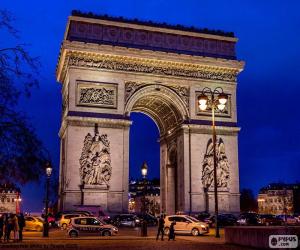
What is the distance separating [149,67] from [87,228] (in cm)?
1890

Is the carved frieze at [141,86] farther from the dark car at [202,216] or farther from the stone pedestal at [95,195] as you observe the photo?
the dark car at [202,216]

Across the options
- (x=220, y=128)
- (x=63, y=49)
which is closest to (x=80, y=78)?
(x=63, y=49)

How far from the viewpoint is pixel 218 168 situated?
150ft

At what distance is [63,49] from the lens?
144 ft

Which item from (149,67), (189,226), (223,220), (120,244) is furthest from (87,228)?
(149,67)

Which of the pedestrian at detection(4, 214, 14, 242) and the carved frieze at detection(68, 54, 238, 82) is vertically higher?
the carved frieze at detection(68, 54, 238, 82)

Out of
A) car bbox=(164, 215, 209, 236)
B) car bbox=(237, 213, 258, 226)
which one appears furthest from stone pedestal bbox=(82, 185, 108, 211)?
car bbox=(237, 213, 258, 226)

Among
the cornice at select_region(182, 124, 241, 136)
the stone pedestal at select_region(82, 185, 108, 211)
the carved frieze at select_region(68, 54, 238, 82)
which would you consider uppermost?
the carved frieze at select_region(68, 54, 238, 82)

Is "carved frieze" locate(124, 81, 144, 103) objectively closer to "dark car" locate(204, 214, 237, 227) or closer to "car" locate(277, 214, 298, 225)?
"dark car" locate(204, 214, 237, 227)

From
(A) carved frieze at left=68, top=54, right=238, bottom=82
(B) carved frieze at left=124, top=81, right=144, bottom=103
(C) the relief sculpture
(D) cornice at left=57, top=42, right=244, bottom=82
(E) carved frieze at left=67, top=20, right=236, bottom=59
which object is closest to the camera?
(C) the relief sculpture

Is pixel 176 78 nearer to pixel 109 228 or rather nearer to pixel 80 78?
pixel 80 78

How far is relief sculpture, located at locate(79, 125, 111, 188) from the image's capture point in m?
42.2

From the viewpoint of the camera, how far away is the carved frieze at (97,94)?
142 ft

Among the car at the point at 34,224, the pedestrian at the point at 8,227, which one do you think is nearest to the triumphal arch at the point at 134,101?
the car at the point at 34,224
